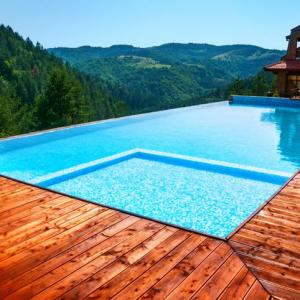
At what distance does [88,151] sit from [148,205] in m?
4.41

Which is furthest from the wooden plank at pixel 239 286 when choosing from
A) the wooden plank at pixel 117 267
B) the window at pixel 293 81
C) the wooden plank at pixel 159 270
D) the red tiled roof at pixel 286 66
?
the window at pixel 293 81

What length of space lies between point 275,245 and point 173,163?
18.0 feet

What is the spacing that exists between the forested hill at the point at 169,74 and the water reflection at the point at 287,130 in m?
64.9

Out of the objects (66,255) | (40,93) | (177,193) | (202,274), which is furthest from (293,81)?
(40,93)

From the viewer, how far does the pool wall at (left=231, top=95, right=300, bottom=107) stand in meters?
19.0

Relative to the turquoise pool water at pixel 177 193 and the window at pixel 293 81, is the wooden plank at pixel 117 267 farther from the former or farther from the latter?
the window at pixel 293 81

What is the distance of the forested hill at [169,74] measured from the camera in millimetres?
100688

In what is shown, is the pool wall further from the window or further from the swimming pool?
the window

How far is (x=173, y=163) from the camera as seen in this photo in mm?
8742

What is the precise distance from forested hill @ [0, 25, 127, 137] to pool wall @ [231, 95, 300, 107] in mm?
20109

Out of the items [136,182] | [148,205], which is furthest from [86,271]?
[136,182]

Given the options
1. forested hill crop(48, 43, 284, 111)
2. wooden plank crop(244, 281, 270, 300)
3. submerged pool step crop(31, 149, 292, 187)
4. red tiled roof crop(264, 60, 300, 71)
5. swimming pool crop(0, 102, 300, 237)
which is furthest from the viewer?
forested hill crop(48, 43, 284, 111)

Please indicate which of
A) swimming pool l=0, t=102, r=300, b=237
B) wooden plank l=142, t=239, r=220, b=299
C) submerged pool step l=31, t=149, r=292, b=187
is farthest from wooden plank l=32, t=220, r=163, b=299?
submerged pool step l=31, t=149, r=292, b=187

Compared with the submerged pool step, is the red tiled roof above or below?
above
